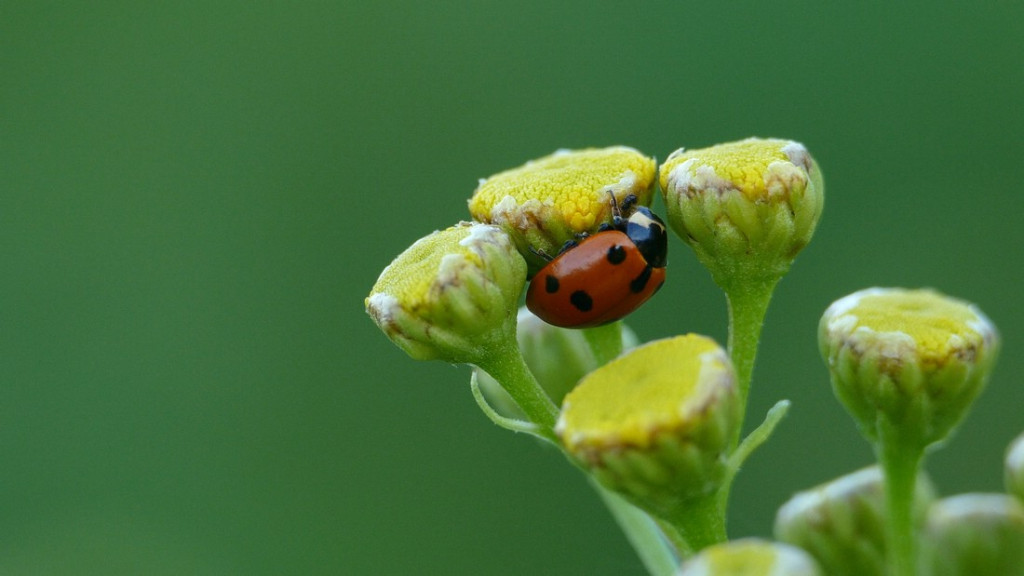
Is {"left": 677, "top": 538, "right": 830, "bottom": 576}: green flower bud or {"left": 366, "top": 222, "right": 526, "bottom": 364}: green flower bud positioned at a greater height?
{"left": 366, "top": 222, "right": 526, "bottom": 364}: green flower bud

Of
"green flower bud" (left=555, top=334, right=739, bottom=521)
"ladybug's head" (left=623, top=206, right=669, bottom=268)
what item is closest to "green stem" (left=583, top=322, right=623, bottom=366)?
"ladybug's head" (left=623, top=206, right=669, bottom=268)

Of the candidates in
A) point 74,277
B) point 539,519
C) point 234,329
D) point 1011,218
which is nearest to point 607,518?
point 539,519

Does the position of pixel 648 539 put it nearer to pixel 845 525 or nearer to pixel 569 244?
pixel 845 525

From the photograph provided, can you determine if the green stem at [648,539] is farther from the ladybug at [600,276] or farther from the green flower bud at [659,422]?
the green flower bud at [659,422]

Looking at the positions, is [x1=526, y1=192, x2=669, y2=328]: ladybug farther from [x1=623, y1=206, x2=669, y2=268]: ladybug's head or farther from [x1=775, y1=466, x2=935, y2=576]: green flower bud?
[x1=775, y1=466, x2=935, y2=576]: green flower bud

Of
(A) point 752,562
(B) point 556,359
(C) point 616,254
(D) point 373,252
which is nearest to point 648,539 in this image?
(B) point 556,359

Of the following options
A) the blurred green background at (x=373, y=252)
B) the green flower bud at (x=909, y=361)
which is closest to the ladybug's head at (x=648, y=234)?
the green flower bud at (x=909, y=361)

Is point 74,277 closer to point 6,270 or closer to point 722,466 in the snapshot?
point 6,270
